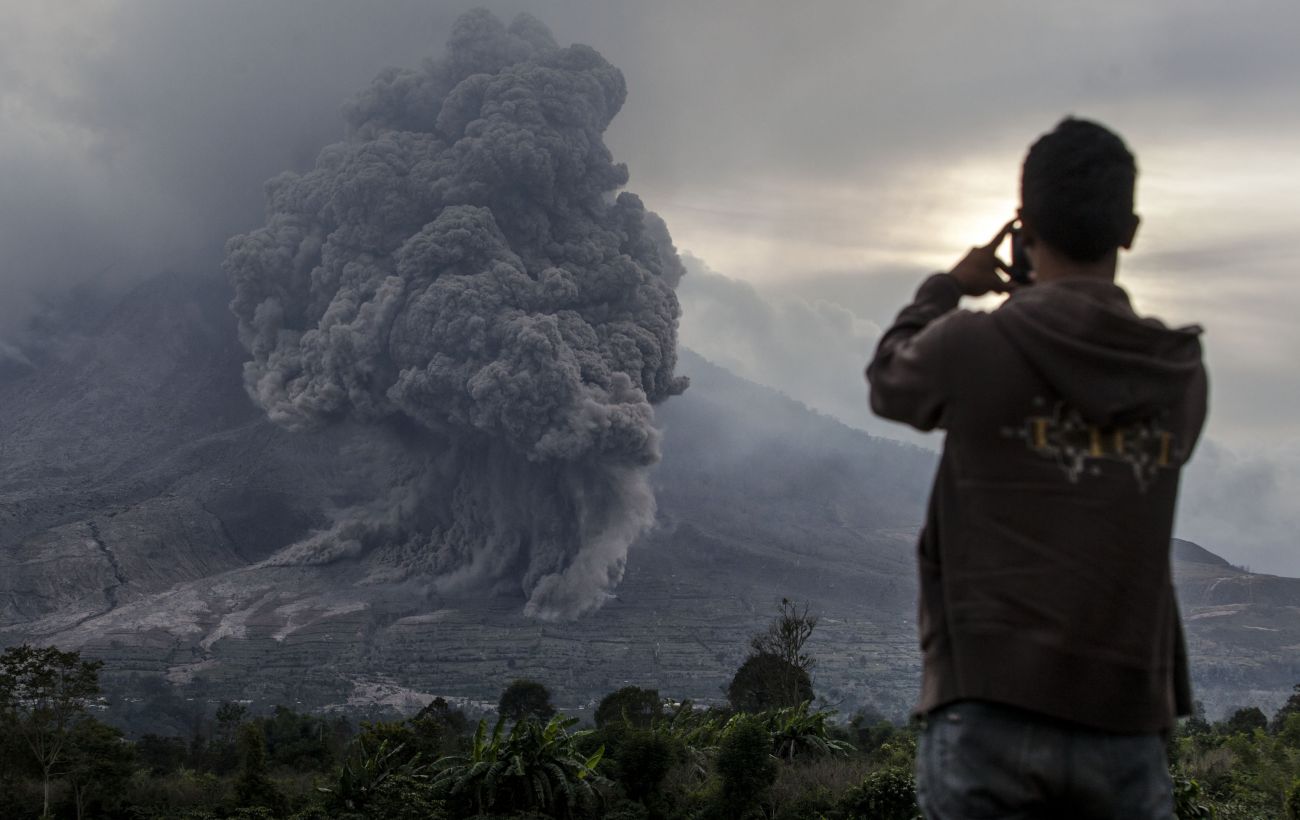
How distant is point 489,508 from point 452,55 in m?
35.2

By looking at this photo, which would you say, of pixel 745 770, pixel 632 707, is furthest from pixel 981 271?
pixel 632 707

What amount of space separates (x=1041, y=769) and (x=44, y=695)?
23651mm

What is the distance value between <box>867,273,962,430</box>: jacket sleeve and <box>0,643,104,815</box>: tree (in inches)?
855

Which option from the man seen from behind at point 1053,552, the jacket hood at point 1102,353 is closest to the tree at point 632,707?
the man seen from behind at point 1053,552

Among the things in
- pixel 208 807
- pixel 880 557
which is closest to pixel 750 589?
pixel 880 557

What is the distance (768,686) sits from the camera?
113 feet

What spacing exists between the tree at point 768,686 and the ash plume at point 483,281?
116 feet

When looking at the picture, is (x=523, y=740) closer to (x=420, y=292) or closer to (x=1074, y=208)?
(x=1074, y=208)

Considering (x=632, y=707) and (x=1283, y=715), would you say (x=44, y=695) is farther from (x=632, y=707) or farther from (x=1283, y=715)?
(x=1283, y=715)

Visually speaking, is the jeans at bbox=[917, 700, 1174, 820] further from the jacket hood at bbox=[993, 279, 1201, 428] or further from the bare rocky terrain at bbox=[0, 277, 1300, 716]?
the bare rocky terrain at bbox=[0, 277, 1300, 716]

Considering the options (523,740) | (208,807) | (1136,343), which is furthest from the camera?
(208,807)

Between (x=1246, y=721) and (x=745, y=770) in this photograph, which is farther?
(x=1246, y=721)

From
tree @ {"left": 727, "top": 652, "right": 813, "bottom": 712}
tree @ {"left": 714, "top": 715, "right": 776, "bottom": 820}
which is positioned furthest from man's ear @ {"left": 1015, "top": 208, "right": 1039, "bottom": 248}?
tree @ {"left": 727, "top": 652, "right": 813, "bottom": 712}

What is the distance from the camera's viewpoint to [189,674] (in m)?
84.1
